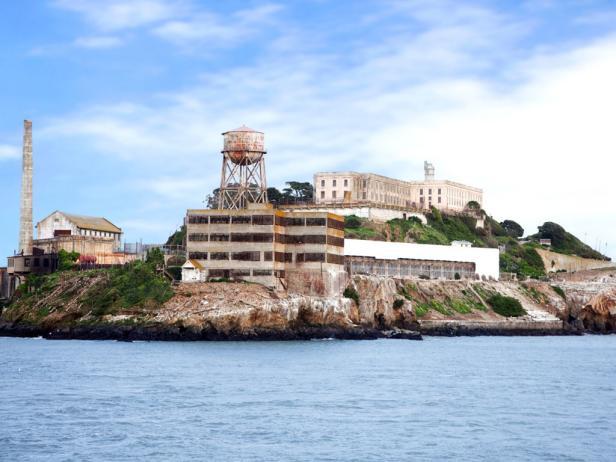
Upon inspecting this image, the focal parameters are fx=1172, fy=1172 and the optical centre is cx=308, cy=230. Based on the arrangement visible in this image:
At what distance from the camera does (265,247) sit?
378 feet

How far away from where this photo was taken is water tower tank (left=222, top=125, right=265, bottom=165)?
405 ft

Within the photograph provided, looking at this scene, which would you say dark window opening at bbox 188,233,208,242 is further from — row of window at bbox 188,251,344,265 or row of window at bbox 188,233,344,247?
row of window at bbox 188,251,344,265

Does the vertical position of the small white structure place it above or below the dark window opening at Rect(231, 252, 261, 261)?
below

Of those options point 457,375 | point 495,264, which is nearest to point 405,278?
point 495,264

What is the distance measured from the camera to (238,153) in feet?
405

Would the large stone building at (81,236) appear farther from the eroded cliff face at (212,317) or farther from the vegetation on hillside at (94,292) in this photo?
the eroded cliff face at (212,317)

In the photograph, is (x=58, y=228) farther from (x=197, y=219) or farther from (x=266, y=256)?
(x=266, y=256)

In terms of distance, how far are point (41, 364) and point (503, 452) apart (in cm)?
4352

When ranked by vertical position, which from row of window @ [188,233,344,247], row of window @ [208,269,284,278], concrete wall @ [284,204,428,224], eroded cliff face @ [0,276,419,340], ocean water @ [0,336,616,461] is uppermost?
concrete wall @ [284,204,428,224]

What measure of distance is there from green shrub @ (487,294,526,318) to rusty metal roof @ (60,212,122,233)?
51398mm

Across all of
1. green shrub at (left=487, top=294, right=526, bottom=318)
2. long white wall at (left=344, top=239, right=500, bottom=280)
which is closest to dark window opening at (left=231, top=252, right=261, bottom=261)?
long white wall at (left=344, top=239, right=500, bottom=280)

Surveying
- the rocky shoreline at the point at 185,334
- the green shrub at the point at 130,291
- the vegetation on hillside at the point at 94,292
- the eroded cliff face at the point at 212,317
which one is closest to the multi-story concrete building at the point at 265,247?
the eroded cliff face at the point at 212,317

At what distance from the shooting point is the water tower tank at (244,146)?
4855 inches

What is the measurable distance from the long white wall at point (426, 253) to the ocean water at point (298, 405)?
41864mm
